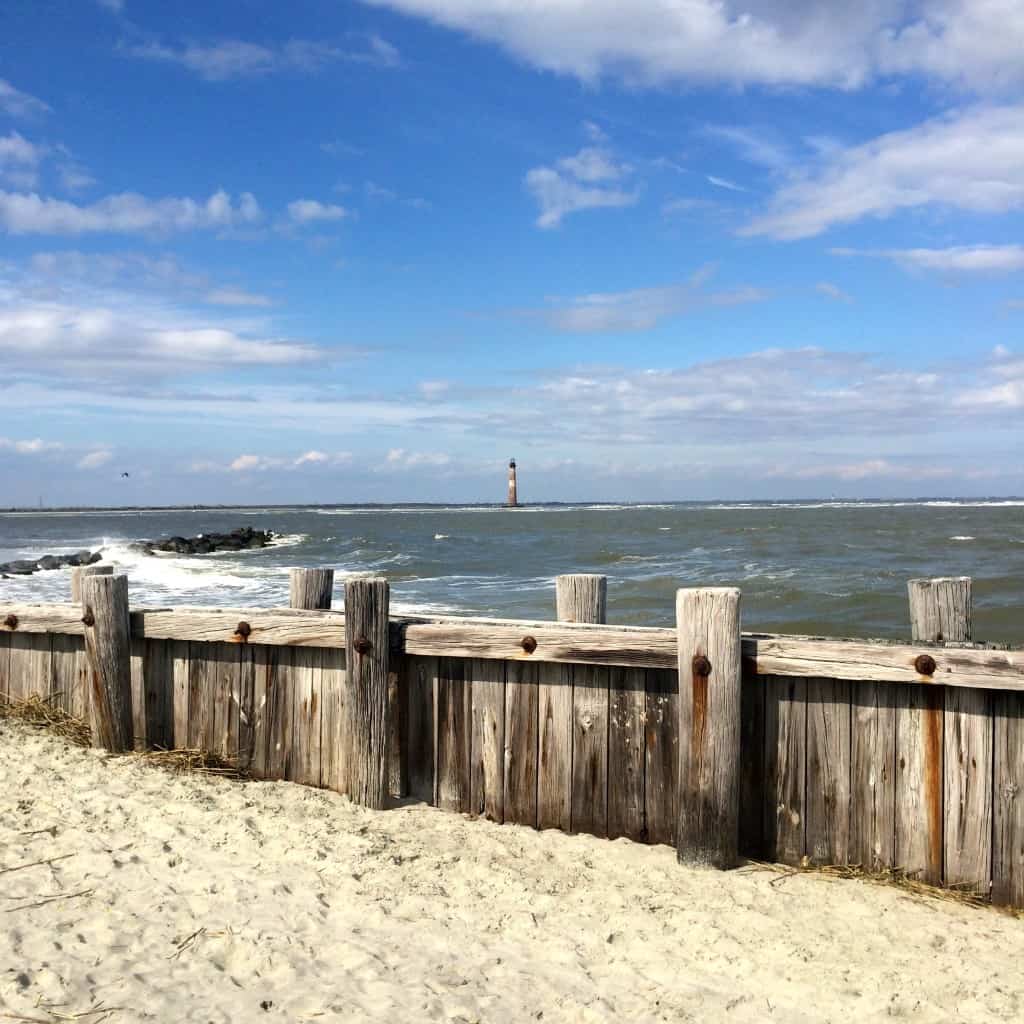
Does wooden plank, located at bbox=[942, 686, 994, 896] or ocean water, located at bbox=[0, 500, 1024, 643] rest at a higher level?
wooden plank, located at bbox=[942, 686, 994, 896]

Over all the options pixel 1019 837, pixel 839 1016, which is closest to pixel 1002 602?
pixel 1019 837

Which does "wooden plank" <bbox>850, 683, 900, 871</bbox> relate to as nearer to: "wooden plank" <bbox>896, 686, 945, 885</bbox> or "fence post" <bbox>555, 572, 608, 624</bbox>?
"wooden plank" <bbox>896, 686, 945, 885</bbox>

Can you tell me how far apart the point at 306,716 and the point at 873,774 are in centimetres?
333

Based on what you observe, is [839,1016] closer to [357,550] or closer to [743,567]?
[743,567]

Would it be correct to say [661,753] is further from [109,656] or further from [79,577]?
[79,577]

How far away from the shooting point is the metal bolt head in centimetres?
491

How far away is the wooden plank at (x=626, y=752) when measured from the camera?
5.32 metres

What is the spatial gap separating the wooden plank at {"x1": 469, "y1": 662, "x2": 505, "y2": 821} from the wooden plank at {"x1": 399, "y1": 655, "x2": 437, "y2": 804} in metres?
0.27

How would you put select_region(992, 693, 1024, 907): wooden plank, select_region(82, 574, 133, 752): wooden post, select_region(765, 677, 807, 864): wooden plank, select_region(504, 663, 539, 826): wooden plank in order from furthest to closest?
select_region(82, 574, 133, 752): wooden post < select_region(504, 663, 539, 826): wooden plank < select_region(765, 677, 807, 864): wooden plank < select_region(992, 693, 1024, 907): wooden plank

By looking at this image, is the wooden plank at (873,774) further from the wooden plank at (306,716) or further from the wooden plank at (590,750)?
the wooden plank at (306,716)

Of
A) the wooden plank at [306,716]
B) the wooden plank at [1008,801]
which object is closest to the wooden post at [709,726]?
the wooden plank at [1008,801]

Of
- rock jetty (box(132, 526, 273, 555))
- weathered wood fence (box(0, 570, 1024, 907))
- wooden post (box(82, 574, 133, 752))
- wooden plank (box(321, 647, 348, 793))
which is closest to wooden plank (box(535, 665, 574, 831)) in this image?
weathered wood fence (box(0, 570, 1024, 907))

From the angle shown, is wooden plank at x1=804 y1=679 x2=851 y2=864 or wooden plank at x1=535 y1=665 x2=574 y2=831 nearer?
wooden plank at x1=804 y1=679 x2=851 y2=864

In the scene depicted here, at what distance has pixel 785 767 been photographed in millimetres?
5074
